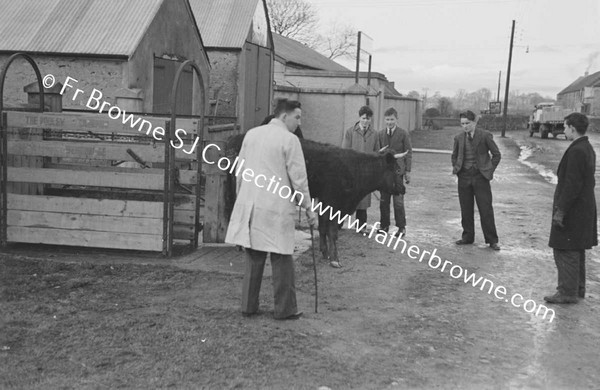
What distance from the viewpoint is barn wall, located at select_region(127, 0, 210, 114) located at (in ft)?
40.4

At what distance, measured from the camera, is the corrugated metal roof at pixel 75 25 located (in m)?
12.0

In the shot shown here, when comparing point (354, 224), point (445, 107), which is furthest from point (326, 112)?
point (445, 107)

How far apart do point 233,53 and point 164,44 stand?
3.71m

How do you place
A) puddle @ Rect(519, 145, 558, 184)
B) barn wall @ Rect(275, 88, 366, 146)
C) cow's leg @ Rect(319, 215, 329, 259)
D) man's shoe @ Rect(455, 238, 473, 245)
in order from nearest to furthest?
cow's leg @ Rect(319, 215, 329, 259), man's shoe @ Rect(455, 238, 473, 245), puddle @ Rect(519, 145, 558, 184), barn wall @ Rect(275, 88, 366, 146)

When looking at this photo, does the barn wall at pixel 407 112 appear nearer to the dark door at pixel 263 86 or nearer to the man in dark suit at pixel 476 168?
the dark door at pixel 263 86

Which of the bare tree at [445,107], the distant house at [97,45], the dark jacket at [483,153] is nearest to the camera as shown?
the dark jacket at [483,153]

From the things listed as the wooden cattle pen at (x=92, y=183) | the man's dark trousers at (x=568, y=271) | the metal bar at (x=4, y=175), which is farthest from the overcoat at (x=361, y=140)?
→ the metal bar at (x=4, y=175)

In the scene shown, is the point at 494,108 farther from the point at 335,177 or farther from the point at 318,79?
the point at 335,177

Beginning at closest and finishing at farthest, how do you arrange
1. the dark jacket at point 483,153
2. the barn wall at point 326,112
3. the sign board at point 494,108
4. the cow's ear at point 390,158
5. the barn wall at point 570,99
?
the cow's ear at point 390,158, the dark jacket at point 483,153, the barn wall at point 326,112, the sign board at point 494,108, the barn wall at point 570,99

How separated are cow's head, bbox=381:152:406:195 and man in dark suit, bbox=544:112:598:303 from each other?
8.16ft

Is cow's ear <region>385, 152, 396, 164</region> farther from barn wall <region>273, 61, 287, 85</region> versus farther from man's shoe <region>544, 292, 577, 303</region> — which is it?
barn wall <region>273, 61, 287, 85</region>

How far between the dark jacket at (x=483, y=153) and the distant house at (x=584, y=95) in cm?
6978

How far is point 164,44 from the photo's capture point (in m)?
13.4

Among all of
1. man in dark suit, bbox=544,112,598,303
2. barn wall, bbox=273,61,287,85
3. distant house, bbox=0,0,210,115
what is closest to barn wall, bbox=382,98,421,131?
barn wall, bbox=273,61,287,85
